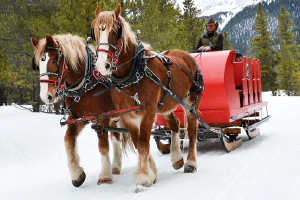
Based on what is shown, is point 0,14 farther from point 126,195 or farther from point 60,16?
point 126,195

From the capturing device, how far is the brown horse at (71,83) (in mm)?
3686

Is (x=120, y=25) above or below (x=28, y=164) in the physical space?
above

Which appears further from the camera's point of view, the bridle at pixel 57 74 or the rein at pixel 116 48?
the bridle at pixel 57 74

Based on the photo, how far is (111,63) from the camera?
341 centimetres

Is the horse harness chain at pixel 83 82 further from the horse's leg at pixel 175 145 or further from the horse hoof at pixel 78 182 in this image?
the horse's leg at pixel 175 145

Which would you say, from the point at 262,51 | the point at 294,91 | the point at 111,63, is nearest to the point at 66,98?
the point at 111,63

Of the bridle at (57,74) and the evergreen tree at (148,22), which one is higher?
the evergreen tree at (148,22)

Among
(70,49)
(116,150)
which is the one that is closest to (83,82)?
(70,49)

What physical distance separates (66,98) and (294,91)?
41.7 meters

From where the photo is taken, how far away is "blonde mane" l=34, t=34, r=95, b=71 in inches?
147

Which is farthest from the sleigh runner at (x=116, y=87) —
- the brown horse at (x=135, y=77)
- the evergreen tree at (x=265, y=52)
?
the evergreen tree at (x=265, y=52)

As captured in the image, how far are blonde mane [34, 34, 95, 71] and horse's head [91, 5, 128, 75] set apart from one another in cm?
58

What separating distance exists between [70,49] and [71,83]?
1.53ft

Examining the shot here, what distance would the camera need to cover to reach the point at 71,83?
165 inches
